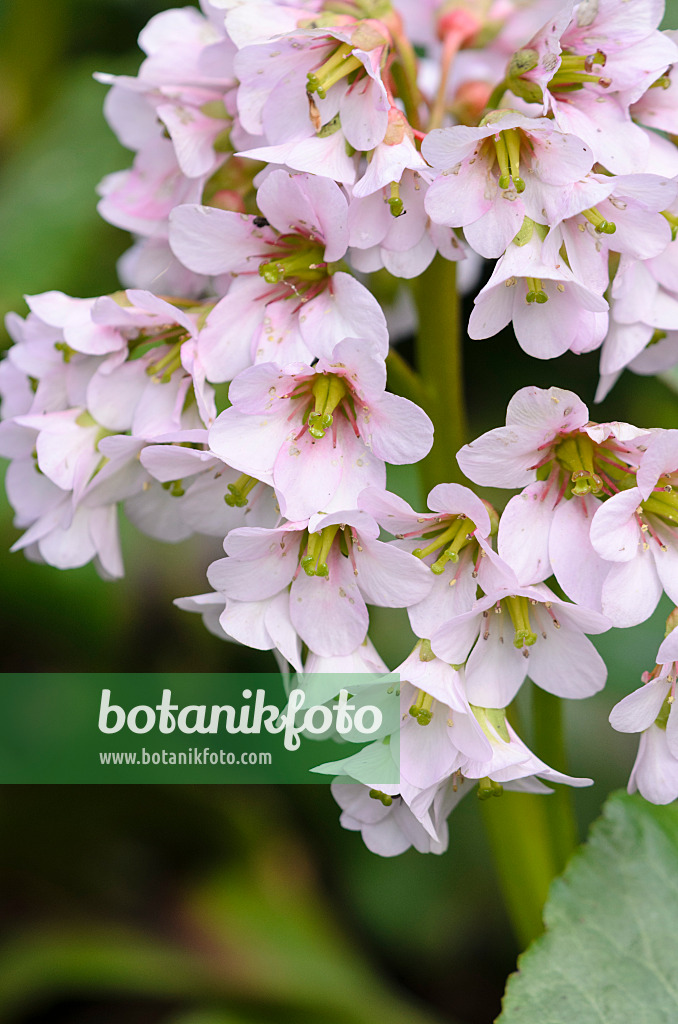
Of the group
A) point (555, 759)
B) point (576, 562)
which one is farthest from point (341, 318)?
point (555, 759)

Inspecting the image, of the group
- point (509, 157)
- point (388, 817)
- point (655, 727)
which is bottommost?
point (388, 817)

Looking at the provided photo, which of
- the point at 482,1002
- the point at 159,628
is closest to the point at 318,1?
the point at 159,628

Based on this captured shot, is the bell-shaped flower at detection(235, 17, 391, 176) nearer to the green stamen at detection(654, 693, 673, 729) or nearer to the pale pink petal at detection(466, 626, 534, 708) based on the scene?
the pale pink petal at detection(466, 626, 534, 708)

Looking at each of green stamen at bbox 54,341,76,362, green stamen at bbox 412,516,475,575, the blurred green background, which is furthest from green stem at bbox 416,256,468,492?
the blurred green background

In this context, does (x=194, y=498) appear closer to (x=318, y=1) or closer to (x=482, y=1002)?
(x=318, y=1)

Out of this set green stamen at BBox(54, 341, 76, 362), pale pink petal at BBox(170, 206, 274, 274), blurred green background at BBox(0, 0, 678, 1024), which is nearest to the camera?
pale pink petal at BBox(170, 206, 274, 274)

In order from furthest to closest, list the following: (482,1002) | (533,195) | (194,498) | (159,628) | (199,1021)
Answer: (159,628) < (482,1002) < (199,1021) < (194,498) < (533,195)

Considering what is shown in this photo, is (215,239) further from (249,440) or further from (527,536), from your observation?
(527,536)
